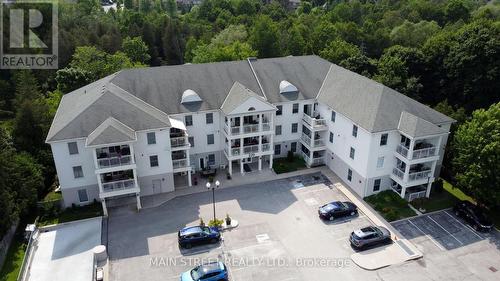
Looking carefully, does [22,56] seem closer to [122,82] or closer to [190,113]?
[122,82]

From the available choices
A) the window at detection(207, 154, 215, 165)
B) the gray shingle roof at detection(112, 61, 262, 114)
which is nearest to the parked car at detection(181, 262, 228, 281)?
the window at detection(207, 154, 215, 165)

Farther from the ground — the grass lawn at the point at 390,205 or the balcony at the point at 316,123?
the balcony at the point at 316,123

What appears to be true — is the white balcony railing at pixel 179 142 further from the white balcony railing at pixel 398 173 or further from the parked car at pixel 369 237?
the white balcony railing at pixel 398 173

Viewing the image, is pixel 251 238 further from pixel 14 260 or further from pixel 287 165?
pixel 14 260

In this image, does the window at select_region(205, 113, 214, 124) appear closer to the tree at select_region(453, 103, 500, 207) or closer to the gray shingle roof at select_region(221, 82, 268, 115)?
the gray shingle roof at select_region(221, 82, 268, 115)

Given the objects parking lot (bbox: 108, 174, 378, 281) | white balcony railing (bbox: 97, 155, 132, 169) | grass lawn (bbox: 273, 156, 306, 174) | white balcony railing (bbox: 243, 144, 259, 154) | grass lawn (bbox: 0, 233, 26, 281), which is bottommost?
grass lawn (bbox: 0, 233, 26, 281)

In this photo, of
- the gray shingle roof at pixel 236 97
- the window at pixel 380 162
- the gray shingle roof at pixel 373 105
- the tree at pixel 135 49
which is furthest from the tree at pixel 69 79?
the window at pixel 380 162
